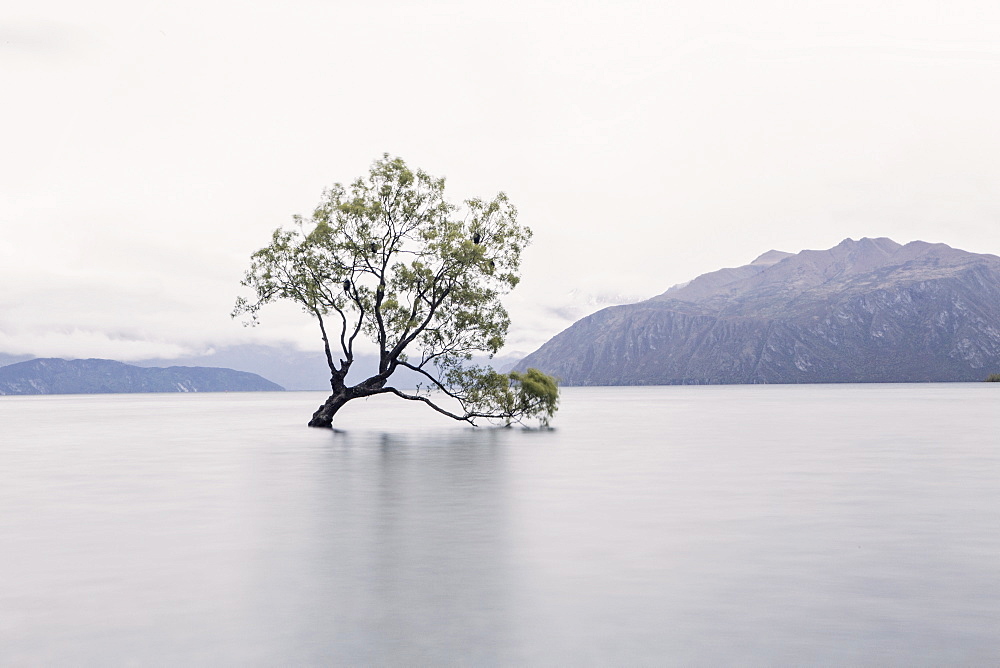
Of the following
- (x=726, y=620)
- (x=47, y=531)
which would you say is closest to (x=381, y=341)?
(x=47, y=531)

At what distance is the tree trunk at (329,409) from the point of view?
222 feet

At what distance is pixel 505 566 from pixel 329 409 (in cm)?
5797

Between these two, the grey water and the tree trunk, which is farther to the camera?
the tree trunk

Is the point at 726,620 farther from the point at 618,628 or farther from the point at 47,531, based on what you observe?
the point at 47,531

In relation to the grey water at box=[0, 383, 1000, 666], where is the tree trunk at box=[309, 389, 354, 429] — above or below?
above

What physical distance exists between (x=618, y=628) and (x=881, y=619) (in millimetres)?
3618

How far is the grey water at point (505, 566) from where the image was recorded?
37.4 feet

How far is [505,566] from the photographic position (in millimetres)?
16688

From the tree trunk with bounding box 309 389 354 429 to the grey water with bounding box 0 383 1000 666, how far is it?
29.6 metres

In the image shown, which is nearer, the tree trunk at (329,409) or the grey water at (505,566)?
the grey water at (505,566)

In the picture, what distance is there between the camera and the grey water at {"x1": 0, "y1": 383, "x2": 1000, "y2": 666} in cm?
1141

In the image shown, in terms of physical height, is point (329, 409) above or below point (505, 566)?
above

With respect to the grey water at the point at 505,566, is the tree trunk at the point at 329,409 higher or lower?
higher

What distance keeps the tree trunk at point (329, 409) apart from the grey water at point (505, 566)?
97.2 ft
